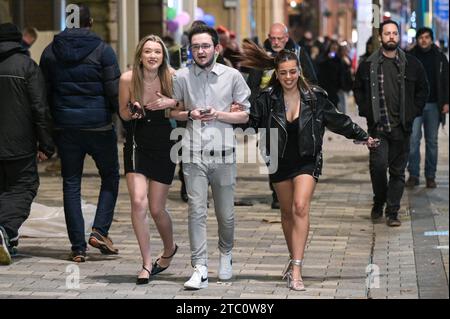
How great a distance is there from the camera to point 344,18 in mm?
107625

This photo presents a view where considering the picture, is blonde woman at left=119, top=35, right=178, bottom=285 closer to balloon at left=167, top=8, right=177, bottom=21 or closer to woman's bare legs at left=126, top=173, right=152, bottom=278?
woman's bare legs at left=126, top=173, right=152, bottom=278

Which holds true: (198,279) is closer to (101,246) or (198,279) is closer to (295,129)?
(295,129)

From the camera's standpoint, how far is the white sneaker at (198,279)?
8047 mm

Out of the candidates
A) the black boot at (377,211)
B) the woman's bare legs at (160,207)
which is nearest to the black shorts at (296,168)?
the woman's bare legs at (160,207)

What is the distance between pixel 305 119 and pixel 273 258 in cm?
160

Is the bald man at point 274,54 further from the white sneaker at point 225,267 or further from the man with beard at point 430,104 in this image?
the man with beard at point 430,104

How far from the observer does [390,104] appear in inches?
452

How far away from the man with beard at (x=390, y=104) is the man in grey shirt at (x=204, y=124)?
3402 mm

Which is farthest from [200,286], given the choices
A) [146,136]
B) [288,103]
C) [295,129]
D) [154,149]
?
[288,103]

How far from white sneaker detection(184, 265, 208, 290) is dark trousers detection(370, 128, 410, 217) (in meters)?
3.69

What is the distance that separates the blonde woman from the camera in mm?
8383

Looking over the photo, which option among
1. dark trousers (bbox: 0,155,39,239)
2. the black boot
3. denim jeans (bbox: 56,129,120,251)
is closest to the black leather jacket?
denim jeans (bbox: 56,129,120,251)

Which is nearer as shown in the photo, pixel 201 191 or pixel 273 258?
pixel 201 191

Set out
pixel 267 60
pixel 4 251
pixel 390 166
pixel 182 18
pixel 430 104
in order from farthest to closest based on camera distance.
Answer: pixel 182 18, pixel 430 104, pixel 390 166, pixel 4 251, pixel 267 60
